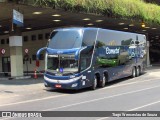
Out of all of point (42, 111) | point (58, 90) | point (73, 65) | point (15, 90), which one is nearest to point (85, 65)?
point (73, 65)

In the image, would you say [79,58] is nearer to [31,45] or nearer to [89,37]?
[89,37]

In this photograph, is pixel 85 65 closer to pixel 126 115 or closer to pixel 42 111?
pixel 42 111

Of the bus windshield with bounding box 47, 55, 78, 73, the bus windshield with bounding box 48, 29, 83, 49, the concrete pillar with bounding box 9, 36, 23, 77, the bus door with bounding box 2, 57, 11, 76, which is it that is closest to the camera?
the bus windshield with bounding box 47, 55, 78, 73

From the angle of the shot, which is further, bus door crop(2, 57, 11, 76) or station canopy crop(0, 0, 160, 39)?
bus door crop(2, 57, 11, 76)

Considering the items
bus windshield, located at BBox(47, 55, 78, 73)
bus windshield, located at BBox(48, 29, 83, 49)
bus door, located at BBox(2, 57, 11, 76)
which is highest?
bus windshield, located at BBox(48, 29, 83, 49)

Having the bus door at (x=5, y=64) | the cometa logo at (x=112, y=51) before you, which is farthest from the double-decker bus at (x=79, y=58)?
the bus door at (x=5, y=64)

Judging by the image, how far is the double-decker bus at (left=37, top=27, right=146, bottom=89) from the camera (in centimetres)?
2158

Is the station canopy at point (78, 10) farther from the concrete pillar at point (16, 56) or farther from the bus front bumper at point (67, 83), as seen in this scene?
the bus front bumper at point (67, 83)

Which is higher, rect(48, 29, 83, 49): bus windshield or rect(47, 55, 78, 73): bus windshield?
rect(48, 29, 83, 49): bus windshield

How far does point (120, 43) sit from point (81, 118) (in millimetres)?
16953

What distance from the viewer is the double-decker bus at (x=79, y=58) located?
21.6 metres

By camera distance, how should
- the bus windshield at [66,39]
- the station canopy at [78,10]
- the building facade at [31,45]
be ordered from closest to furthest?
the bus windshield at [66,39] → the station canopy at [78,10] → the building facade at [31,45]

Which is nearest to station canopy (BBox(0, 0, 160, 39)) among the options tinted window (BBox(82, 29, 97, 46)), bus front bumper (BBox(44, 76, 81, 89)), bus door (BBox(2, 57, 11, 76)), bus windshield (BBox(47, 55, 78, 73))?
tinted window (BBox(82, 29, 97, 46))

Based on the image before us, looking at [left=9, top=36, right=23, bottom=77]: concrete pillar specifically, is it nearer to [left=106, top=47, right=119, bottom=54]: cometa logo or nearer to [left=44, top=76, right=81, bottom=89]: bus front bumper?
[left=106, top=47, right=119, bottom=54]: cometa logo
